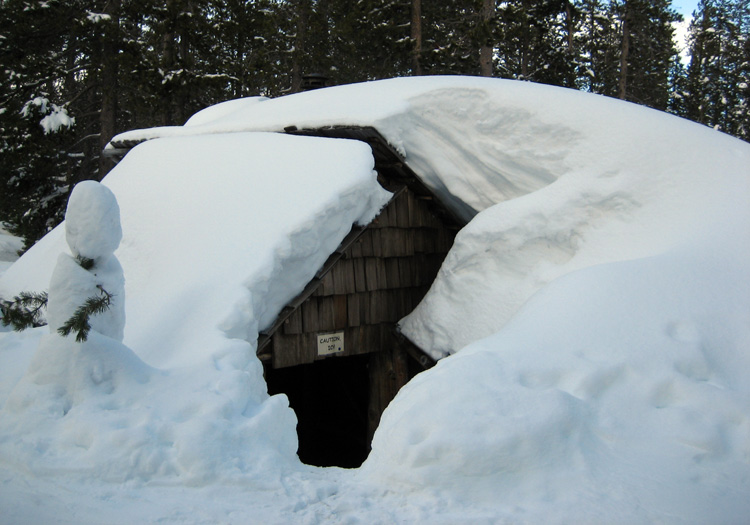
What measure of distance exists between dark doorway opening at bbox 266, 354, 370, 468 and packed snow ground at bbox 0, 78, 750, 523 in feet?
9.42

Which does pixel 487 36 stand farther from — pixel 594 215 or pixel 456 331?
pixel 456 331

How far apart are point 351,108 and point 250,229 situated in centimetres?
196

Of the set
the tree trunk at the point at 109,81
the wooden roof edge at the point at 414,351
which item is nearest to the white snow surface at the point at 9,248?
the tree trunk at the point at 109,81

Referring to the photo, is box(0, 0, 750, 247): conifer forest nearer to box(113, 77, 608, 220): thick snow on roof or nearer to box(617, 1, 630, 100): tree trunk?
box(617, 1, 630, 100): tree trunk

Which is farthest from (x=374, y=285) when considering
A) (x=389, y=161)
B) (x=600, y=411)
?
(x=600, y=411)

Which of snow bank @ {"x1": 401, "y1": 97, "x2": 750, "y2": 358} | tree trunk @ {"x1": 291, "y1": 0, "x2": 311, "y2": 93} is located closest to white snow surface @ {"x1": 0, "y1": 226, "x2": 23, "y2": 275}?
tree trunk @ {"x1": 291, "y1": 0, "x2": 311, "y2": 93}

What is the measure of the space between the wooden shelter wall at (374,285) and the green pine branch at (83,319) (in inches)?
90.8

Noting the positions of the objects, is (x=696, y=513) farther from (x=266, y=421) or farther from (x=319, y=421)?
(x=319, y=421)

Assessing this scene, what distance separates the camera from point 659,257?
389 cm

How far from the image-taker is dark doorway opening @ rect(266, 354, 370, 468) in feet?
27.0

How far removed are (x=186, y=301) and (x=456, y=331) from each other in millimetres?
2335

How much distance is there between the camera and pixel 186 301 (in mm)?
4094

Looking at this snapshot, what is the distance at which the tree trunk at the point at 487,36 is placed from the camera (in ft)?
36.1

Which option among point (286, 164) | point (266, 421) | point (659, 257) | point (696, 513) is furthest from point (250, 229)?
point (696, 513)
